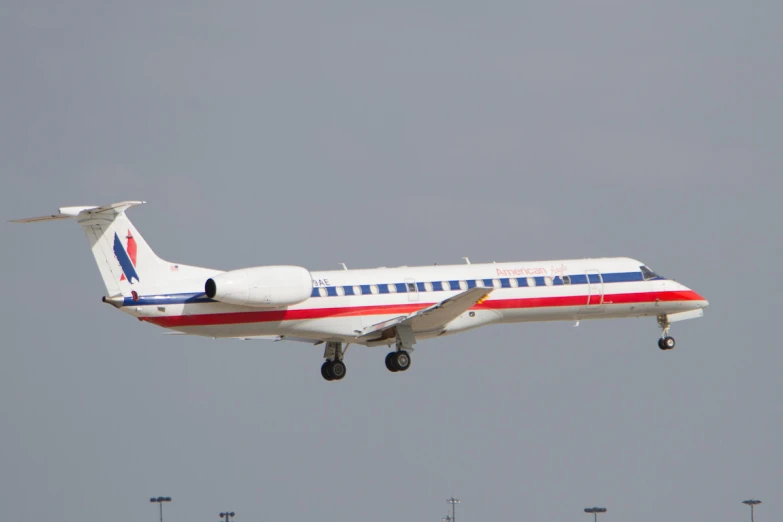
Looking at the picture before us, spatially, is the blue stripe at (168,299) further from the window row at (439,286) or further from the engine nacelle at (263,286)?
the window row at (439,286)

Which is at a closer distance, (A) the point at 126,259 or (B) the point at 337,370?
(A) the point at 126,259

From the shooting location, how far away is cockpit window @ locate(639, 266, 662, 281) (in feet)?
168

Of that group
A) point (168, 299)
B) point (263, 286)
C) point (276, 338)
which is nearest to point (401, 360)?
point (276, 338)

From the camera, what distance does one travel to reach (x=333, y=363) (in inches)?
1897

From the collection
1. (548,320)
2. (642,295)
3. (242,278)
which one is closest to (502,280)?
(548,320)

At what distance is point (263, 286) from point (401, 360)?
19.5ft

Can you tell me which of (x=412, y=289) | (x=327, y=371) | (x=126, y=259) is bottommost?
(x=327, y=371)

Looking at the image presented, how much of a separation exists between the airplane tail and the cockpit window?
57.2 ft

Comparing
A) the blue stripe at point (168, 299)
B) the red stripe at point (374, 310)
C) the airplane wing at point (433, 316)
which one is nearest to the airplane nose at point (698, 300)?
the red stripe at point (374, 310)

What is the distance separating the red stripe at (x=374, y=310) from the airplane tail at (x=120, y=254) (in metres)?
1.04

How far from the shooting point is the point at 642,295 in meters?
50.9

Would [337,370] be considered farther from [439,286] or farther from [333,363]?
[439,286]

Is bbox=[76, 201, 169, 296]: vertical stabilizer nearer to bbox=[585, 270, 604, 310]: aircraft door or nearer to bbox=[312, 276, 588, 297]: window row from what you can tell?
bbox=[312, 276, 588, 297]: window row

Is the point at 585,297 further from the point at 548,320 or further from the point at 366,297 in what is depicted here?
the point at 366,297
